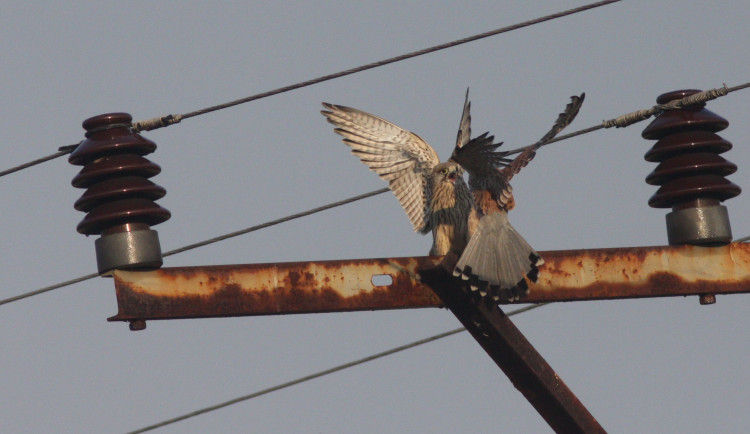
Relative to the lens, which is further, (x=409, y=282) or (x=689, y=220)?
(x=689, y=220)

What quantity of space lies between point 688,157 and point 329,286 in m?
1.79

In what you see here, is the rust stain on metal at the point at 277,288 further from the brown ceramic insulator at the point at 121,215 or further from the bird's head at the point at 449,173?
the bird's head at the point at 449,173

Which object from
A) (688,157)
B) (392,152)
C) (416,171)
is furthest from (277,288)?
(392,152)

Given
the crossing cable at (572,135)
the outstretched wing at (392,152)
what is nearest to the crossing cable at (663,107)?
the crossing cable at (572,135)

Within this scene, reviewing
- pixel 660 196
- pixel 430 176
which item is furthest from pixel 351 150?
pixel 660 196

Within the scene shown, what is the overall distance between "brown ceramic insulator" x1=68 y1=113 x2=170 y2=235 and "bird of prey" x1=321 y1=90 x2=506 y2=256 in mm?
1899

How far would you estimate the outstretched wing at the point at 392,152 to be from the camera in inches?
277

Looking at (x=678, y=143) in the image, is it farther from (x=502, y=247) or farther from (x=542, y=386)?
(x=542, y=386)

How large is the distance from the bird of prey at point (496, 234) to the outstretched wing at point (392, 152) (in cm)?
127

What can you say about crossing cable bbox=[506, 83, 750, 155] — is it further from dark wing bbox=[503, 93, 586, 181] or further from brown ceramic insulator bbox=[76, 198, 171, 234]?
brown ceramic insulator bbox=[76, 198, 171, 234]

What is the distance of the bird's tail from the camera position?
469 centimetres

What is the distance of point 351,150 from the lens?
711cm

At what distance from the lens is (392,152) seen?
23.7ft

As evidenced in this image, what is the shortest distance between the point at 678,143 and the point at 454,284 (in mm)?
1513
